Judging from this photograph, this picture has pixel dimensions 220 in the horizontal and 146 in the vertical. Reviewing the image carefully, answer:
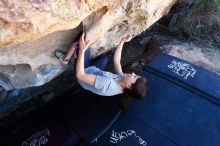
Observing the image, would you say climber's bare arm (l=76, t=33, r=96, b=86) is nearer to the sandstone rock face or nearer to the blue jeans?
the sandstone rock face

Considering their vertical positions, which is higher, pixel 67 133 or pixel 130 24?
pixel 130 24

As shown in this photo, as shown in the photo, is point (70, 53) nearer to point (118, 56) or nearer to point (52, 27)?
point (118, 56)

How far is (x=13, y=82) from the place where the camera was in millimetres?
2436

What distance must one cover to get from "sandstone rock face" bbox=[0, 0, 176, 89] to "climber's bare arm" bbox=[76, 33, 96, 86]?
0.06 meters

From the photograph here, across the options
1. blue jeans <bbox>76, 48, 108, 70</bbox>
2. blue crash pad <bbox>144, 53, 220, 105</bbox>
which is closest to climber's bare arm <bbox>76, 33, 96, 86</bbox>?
blue jeans <bbox>76, 48, 108, 70</bbox>

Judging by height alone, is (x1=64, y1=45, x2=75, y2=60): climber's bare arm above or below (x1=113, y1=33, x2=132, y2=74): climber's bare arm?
above

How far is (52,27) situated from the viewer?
1.92m

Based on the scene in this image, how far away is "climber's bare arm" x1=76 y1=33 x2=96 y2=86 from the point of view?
237 cm

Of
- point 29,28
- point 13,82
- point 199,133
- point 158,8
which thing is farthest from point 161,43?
point 29,28

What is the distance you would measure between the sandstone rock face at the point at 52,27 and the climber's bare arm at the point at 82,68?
0.21 feet

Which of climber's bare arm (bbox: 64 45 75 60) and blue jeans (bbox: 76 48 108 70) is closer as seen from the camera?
climber's bare arm (bbox: 64 45 75 60)

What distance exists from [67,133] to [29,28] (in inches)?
35.9

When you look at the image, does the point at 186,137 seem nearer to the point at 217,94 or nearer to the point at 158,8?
the point at 217,94

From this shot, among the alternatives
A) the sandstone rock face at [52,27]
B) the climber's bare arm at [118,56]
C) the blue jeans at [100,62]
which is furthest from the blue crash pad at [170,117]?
the sandstone rock face at [52,27]
